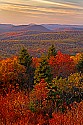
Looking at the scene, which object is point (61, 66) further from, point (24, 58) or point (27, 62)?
point (24, 58)

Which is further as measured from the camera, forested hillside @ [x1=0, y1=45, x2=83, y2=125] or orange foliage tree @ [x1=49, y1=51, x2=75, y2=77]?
orange foliage tree @ [x1=49, y1=51, x2=75, y2=77]

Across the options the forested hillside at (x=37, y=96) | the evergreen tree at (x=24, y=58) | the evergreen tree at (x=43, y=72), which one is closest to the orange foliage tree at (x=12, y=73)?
the forested hillside at (x=37, y=96)

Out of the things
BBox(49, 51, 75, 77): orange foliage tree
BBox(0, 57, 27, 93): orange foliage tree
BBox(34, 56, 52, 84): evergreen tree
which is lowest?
BBox(49, 51, 75, 77): orange foliage tree

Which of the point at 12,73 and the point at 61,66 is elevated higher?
the point at 12,73

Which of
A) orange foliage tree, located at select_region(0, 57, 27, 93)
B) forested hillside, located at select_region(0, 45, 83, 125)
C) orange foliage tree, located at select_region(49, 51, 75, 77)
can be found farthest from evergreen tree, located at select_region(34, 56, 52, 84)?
orange foliage tree, located at select_region(49, 51, 75, 77)

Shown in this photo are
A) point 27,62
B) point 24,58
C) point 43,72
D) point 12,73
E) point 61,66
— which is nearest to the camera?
point 43,72

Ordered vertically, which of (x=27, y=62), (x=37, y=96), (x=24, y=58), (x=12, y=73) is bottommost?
(x=37, y=96)

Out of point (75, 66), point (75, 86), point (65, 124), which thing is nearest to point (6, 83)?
point (75, 86)

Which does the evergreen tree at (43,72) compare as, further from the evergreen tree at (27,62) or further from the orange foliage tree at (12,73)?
the evergreen tree at (27,62)

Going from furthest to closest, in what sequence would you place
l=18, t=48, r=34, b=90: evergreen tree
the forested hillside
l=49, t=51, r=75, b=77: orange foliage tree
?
1. l=49, t=51, r=75, b=77: orange foliage tree
2. l=18, t=48, r=34, b=90: evergreen tree
3. the forested hillside

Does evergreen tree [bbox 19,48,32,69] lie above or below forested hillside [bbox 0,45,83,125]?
above

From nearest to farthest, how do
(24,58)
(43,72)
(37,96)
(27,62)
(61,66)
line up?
(37,96) → (43,72) → (24,58) → (27,62) → (61,66)

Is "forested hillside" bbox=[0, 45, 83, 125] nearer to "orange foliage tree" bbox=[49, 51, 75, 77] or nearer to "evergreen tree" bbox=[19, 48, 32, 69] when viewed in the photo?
"evergreen tree" bbox=[19, 48, 32, 69]

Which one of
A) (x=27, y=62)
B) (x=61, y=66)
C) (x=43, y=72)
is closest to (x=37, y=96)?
(x=43, y=72)
